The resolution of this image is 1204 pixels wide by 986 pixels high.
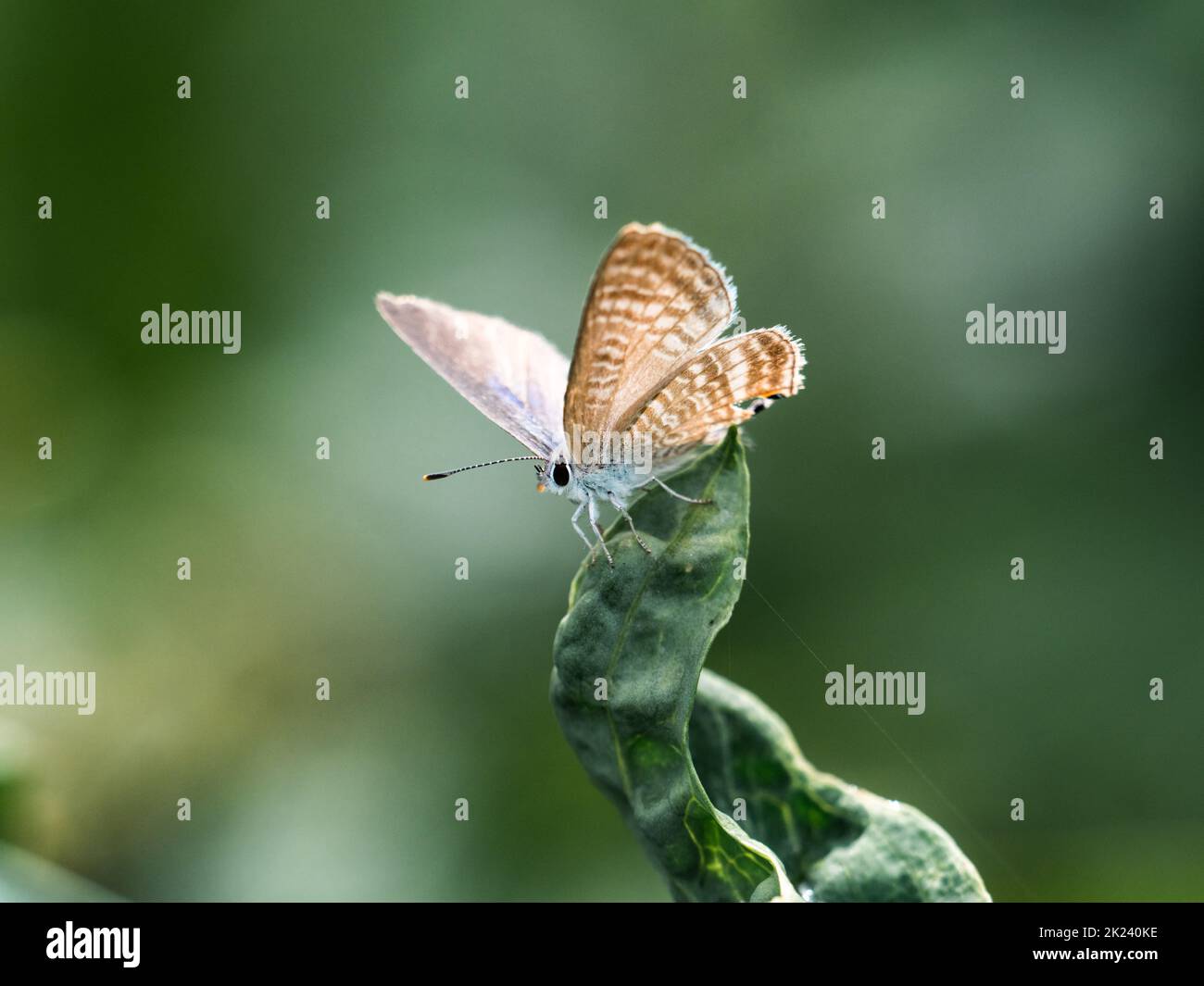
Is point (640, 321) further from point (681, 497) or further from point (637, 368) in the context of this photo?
point (681, 497)

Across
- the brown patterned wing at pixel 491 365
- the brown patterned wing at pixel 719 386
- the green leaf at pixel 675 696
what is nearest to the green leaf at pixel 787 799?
the green leaf at pixel 675 696

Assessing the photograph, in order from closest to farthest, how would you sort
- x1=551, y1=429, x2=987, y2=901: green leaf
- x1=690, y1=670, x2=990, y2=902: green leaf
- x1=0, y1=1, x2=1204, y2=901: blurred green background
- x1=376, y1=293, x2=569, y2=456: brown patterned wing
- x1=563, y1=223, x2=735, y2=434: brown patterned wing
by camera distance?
x1=551, y1=429, x2=987, y2=901: green leaf
x1=690, y1=670, x2=990, y2=902: green leaf
x1=563, y1=223, x2=735, y2=434: brown patterned wing
x1=376, y1=293, x2=569, y2=456: brown patterned wing
x1=0, y1=1, x2=1204, y2=901: blurred green background

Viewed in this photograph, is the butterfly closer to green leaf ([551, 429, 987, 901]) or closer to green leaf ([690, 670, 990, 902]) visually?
green leaf ([690, 670, 990, 902])

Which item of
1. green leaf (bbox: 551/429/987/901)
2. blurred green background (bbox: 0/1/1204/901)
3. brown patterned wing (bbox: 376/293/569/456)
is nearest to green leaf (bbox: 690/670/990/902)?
green leaf (bbox: 551/429/987/901)

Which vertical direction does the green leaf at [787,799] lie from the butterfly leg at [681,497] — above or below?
below

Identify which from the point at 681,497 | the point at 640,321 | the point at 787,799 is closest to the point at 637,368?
the point at 640,321

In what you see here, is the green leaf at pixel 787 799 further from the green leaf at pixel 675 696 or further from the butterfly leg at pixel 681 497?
the butterfly leg at pixel 681 497
